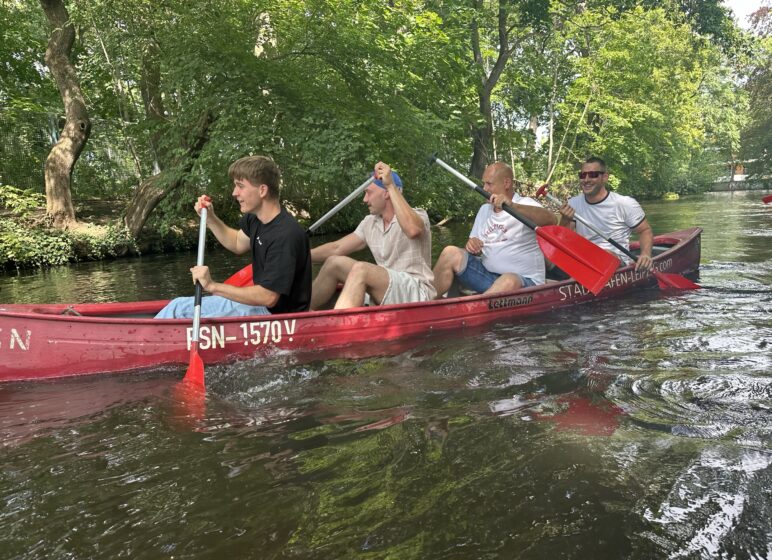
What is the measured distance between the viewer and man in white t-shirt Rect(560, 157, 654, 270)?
709 centimetres

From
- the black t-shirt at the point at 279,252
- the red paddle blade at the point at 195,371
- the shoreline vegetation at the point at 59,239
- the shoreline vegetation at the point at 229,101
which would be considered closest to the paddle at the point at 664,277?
the black t-shirt at the point at 279,252

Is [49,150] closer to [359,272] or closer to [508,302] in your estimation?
[359,272]

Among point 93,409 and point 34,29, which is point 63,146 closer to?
point 34,29

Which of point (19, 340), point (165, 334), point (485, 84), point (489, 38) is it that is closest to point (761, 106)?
point (489, 38)

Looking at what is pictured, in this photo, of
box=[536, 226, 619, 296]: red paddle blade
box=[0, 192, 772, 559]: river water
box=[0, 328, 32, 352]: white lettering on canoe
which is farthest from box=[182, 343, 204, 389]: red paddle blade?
box=[536, 226, 619, 296]: red paddle blade

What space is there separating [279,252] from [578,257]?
3373 mm

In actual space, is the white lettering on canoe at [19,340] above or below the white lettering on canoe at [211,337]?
above

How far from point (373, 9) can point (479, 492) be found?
13.4 meters

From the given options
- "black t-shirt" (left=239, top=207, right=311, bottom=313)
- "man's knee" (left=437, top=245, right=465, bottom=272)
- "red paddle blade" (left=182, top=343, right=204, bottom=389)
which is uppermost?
"black t-shirt" (left=239, top=207, right=311, bottom=313)

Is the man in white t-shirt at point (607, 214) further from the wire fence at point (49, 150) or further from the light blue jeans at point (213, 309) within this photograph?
the wire fence at point (49, 150)

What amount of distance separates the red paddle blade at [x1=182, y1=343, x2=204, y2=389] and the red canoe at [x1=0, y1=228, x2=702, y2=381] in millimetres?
274

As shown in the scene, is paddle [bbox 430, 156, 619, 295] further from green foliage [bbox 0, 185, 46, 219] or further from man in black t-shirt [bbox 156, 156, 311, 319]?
green foliage [bbox 0, 185, 46, 219]

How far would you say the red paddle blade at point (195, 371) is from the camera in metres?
4.28

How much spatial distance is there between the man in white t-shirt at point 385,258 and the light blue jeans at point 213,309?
0.73m
